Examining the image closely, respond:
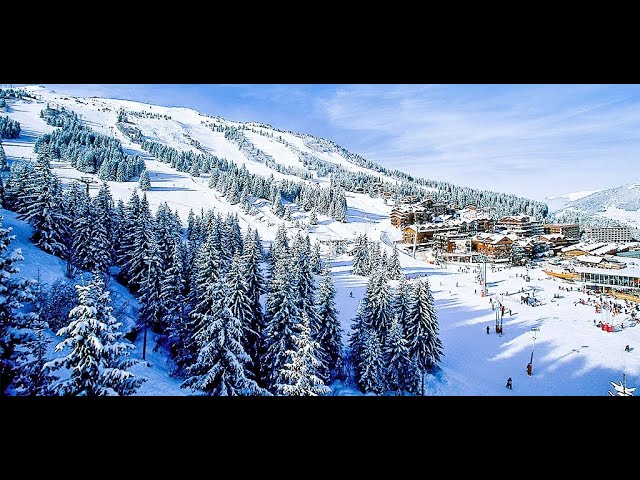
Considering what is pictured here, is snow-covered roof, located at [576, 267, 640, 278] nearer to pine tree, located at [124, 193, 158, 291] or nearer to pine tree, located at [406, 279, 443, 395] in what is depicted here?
pine tree, located at [406, 279, 443, 395]

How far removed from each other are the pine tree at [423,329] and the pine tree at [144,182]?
13.0 meters

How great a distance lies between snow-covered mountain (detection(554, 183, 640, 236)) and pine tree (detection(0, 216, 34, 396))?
9.84 meters

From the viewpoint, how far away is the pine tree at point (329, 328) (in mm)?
8008

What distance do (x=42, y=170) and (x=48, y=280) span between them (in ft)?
16.1

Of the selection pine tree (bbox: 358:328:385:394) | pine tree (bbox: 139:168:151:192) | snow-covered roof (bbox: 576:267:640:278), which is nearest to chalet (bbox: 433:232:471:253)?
snow-covered roof (bbox: 576:267:640:278)

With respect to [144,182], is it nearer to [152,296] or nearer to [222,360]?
[152,296]

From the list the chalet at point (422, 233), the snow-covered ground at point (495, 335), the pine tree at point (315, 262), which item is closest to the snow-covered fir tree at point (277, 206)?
the chalet at point (422, 233)

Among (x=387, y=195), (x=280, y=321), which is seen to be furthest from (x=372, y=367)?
(x=387, y=195)

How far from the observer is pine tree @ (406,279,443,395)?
714 centimetres

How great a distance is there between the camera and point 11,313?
4.29m
